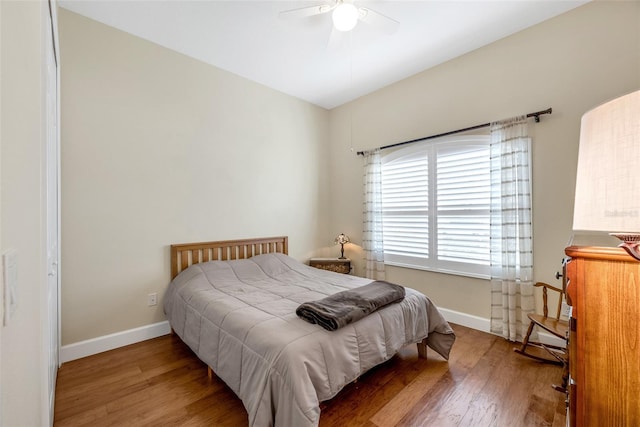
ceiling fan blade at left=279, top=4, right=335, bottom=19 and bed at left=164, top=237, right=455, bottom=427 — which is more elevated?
ceiling fan blade at left=279, top=4, right=335, bottom=19

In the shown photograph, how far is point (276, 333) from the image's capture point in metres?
1.63

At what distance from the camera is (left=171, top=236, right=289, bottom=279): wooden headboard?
2945 millimetres

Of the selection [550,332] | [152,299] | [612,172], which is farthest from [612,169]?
[152,299]

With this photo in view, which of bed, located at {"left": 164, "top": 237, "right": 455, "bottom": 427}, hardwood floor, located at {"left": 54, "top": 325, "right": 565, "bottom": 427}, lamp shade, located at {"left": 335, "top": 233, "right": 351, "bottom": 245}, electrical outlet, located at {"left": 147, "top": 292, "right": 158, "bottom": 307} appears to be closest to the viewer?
bed, located at {"left": 164, "top": 237, "right": 455, "bottom": 427}

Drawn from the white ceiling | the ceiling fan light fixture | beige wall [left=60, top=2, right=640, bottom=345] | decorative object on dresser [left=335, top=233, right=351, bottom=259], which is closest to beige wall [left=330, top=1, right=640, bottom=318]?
beige wall [left=60, top=2, right=640, bottom=345]

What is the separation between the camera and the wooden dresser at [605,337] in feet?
2.72

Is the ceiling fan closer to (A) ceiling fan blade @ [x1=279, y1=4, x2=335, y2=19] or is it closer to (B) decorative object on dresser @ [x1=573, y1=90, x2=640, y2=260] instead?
(A) ceiling fan blade @ [x1=279, y1=4, x2=335, y2=19]

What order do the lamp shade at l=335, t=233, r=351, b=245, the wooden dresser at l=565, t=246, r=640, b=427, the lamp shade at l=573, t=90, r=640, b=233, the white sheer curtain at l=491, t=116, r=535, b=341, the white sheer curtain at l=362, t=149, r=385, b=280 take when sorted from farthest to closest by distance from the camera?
the lamp shade at l=335, t=233, r=351, b=245 < the white sheer curtain at l=362, t=149, r=385, b=280 < the white sheer curtain at l=491, t=116, r=535, b=341 < the wooden dresser at l=565, t=246, r=640, b=427 < the lamp shade at l=573, t=90, r=640, b=233

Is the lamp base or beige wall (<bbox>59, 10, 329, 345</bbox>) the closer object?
the lamp base

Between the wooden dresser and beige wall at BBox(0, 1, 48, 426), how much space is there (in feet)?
4.95

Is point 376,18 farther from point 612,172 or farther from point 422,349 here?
point 422,349

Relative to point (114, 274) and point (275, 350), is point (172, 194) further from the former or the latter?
point (275, 350)

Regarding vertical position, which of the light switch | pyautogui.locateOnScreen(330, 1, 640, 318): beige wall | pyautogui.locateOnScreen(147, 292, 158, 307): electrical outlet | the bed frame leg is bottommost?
the bed frame leg

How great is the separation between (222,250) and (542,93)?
3.62 m
